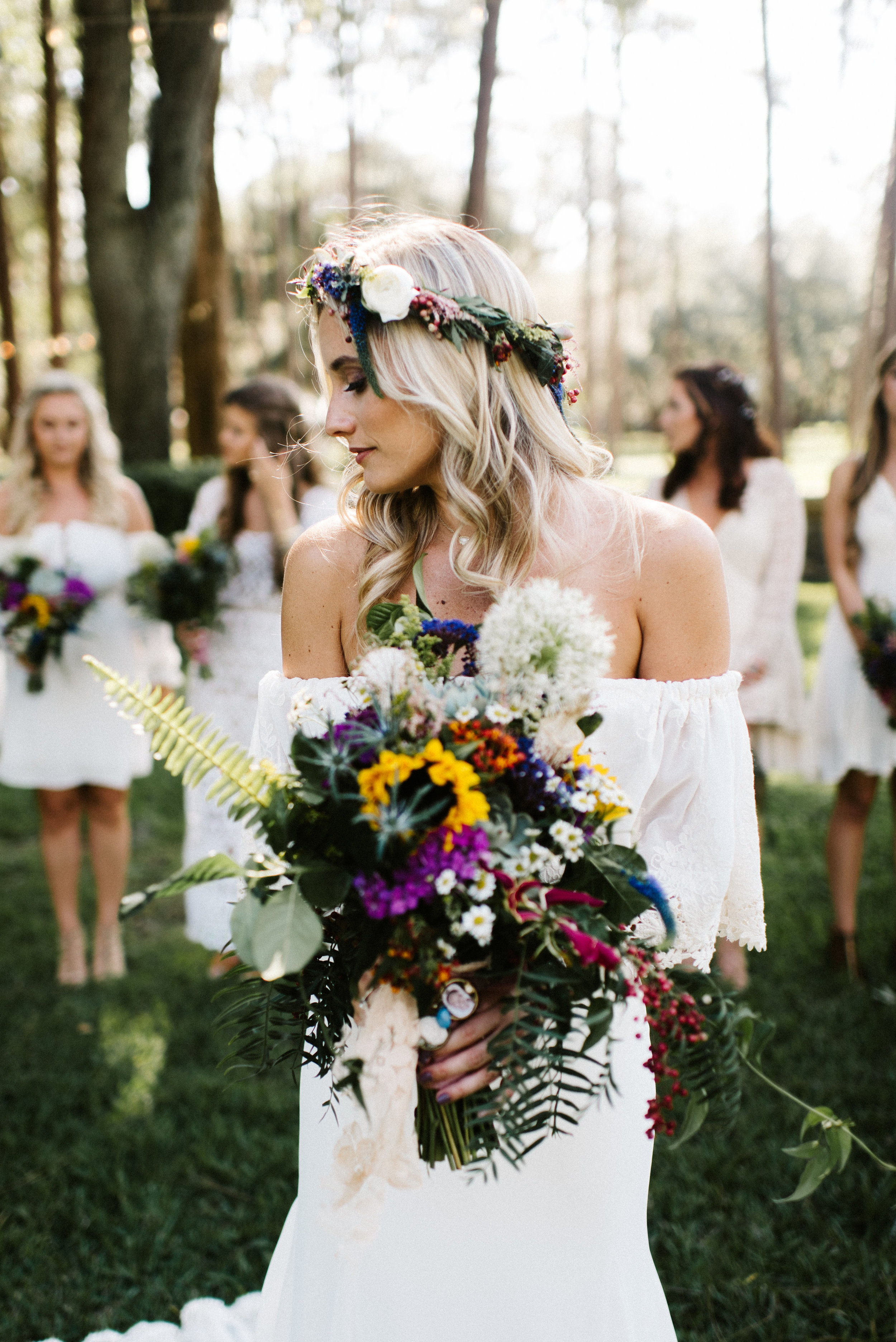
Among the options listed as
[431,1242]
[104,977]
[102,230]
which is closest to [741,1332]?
[431,1242]

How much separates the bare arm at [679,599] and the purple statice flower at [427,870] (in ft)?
2.65

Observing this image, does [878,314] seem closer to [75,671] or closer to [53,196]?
[53,196]

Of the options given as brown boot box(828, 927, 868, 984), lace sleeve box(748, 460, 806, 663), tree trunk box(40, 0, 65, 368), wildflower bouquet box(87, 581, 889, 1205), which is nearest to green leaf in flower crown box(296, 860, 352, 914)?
wildflower bouquet box(87, 581, 889, 1205)

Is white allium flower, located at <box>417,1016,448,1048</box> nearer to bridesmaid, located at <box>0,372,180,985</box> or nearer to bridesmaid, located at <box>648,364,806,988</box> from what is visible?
bridesmaid, located at <box>648,364,806,988</box>

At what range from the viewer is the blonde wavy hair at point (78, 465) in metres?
4.90

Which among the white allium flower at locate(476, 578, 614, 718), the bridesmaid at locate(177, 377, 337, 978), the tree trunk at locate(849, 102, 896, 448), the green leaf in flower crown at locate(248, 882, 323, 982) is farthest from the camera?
the tree trunk at locate(849, 102, 896, 448)

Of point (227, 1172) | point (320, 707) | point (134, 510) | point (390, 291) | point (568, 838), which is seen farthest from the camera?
point (134, 510)

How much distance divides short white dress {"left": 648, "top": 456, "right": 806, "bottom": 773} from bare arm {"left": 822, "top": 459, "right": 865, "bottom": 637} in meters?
0.12

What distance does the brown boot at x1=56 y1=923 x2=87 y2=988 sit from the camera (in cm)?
483

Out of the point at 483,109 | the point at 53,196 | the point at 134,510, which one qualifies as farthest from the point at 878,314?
the point at 134,510

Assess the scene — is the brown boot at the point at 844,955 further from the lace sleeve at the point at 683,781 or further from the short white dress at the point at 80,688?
the short white dress at the point at 80,688

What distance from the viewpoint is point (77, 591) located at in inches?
186

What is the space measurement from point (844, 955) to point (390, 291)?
3.84m

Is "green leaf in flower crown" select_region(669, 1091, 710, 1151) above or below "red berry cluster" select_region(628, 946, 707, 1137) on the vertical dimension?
below
